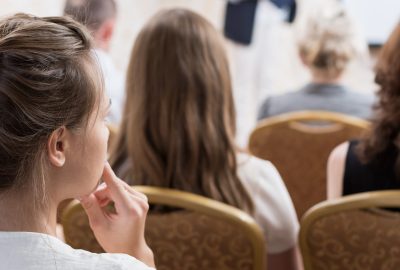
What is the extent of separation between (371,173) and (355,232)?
0.41m

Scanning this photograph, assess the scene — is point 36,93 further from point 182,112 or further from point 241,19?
point 241,19

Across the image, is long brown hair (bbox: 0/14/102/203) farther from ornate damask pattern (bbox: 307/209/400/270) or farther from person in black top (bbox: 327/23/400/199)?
person in black top (bbox: 327/23/400/199)

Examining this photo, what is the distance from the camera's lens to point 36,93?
98 cm

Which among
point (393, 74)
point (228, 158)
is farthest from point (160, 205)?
point (393, 74)

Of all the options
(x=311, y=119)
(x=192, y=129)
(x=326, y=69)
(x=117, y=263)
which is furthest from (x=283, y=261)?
(x=326, y=69)

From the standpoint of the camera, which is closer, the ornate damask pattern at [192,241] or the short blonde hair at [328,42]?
the ornate damask pattern at [192,241]

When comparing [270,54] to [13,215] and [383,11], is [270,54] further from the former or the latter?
[13,215]

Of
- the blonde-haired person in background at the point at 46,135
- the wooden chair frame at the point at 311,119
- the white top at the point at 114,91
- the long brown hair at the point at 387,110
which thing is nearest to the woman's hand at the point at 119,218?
the blonde-haired person in background at the point at 46,135

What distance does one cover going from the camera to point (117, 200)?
1.21 metres

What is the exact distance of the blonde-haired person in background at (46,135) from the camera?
38.3 inches

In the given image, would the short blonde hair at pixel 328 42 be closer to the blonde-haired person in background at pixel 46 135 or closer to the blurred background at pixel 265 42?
the blurred background at pixel 265 42

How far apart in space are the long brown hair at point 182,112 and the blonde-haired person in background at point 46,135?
59cm

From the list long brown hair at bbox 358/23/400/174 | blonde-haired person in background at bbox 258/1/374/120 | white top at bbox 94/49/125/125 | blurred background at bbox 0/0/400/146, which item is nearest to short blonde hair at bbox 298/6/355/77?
blonde-haired person in background at bbox 258/1/374/120

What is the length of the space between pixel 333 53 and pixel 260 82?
77.8 inches
